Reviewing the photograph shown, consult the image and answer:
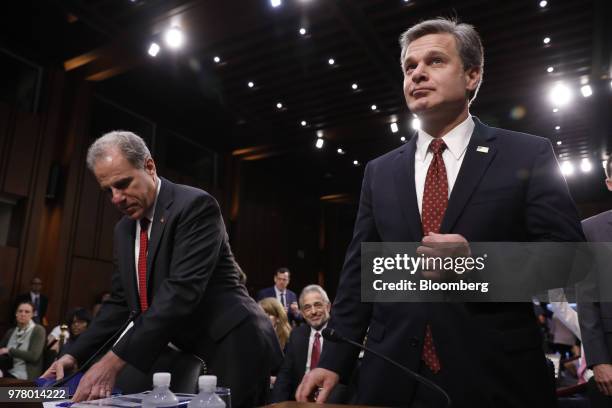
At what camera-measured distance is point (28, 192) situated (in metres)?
7.05

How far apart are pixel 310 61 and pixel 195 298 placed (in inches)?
240

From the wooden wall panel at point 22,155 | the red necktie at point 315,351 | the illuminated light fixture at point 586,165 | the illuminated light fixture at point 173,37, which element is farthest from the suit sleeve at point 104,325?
the illuminated light fixture at point 586,165

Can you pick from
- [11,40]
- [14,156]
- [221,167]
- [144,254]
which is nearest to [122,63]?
[11,40]

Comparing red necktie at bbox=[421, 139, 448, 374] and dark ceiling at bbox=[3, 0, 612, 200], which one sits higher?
dark ceiling at bbox=[3, 0, 612, 200]

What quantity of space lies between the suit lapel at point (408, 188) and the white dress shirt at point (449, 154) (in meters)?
0.02

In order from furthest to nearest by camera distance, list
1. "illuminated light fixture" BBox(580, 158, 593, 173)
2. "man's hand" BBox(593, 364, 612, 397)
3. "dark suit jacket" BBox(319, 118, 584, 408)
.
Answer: "illuminated light fixture" BBox(580, 158, 593, 173) → "man's hand" BBox(593, 364, 612, 397) → "dark suit jacket" BBox(319, 118, 584, 408)

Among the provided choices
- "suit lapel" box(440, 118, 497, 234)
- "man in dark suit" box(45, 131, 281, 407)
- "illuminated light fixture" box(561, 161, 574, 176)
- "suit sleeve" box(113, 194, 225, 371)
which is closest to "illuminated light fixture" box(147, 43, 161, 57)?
"man in dark suit" box(45, 131, 281, 407)

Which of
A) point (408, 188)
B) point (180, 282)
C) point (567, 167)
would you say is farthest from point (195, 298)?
point (567, 167)

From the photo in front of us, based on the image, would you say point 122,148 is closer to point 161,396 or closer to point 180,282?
point 180,282

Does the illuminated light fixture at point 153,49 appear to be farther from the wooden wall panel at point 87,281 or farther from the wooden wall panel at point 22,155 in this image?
the wooden wall panel at point 87,281

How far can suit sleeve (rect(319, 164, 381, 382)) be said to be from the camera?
116 centimetres

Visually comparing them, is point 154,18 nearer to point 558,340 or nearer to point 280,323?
point 280,323

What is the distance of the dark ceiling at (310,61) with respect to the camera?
6.03 meters

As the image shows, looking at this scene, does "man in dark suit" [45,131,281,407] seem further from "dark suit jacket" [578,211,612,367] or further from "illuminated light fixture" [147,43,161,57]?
"illuminated light fixture" [147,43,161,57]
